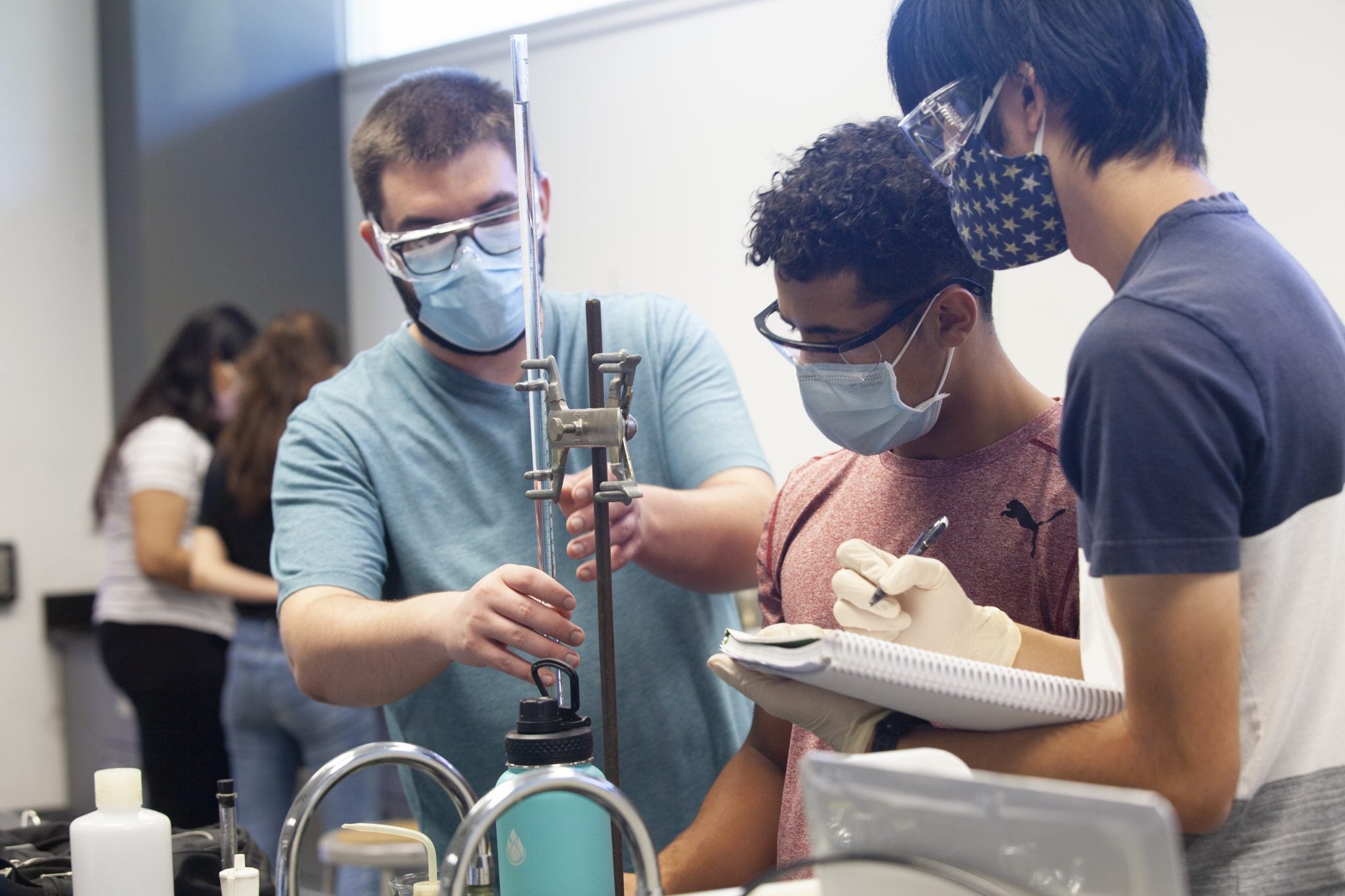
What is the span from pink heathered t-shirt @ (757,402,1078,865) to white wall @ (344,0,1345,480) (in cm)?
161

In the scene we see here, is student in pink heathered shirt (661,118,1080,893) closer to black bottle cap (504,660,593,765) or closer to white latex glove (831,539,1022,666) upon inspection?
white latex glove (831,539,1022,666)

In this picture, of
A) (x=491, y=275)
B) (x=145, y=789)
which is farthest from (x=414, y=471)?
(x=145, y=789)

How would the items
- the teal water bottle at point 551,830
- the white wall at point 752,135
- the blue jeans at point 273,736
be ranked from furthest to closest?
the blue jeans at point 273,736, the white wall at point 752,135, the teal water bottle at point 551,830

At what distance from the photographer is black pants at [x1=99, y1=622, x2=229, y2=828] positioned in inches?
121

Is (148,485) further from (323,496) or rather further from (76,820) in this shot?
(76,820)

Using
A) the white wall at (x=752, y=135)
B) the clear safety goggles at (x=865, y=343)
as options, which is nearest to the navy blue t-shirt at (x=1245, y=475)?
the clear safety goggles at (x=865, y=343)

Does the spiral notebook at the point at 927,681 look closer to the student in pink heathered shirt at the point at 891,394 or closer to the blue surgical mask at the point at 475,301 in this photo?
the student in pink heathered shirt at the point at 891,394

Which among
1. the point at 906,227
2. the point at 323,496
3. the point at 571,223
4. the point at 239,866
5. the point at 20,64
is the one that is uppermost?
the point at 20,64

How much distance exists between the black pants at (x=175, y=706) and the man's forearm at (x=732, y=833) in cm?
205

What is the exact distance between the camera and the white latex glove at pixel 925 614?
102 centimetres

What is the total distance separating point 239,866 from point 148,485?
235 centimetres

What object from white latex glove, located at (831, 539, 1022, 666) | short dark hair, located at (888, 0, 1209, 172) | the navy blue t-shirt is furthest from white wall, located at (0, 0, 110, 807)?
the navy blue t-shirt

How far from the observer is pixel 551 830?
913mm

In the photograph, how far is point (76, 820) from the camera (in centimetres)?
108
